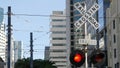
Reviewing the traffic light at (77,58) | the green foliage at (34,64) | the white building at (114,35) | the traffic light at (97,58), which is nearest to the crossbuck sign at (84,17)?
the traffic light at (97,58)

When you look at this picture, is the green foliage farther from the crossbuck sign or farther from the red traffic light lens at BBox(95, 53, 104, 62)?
the red traffic light lens at BBox(95, 53, 104, 62)

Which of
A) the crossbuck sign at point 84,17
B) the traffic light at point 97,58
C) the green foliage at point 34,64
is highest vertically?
the crossbuck sign at point 84,17

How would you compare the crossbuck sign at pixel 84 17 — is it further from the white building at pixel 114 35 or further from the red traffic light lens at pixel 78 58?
the white building at pixel 114 35

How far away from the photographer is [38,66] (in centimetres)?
9700

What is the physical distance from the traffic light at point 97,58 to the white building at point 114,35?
2381 inches

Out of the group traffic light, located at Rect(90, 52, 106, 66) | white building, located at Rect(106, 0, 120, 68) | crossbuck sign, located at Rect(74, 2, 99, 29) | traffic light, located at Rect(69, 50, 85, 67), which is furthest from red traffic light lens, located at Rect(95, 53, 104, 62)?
white building, located at Rect(106, 0, 120, 68)

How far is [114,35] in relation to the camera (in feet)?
259

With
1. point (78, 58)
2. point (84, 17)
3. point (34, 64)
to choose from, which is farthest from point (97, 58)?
point (34, 64)

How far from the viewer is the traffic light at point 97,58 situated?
46.5ft

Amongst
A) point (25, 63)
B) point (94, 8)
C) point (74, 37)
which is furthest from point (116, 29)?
point (74, 37)

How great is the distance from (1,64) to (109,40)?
40845 mm

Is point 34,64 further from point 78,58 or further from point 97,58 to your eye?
point 78,58

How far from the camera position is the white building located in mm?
75812

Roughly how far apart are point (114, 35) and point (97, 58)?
65127 mm
